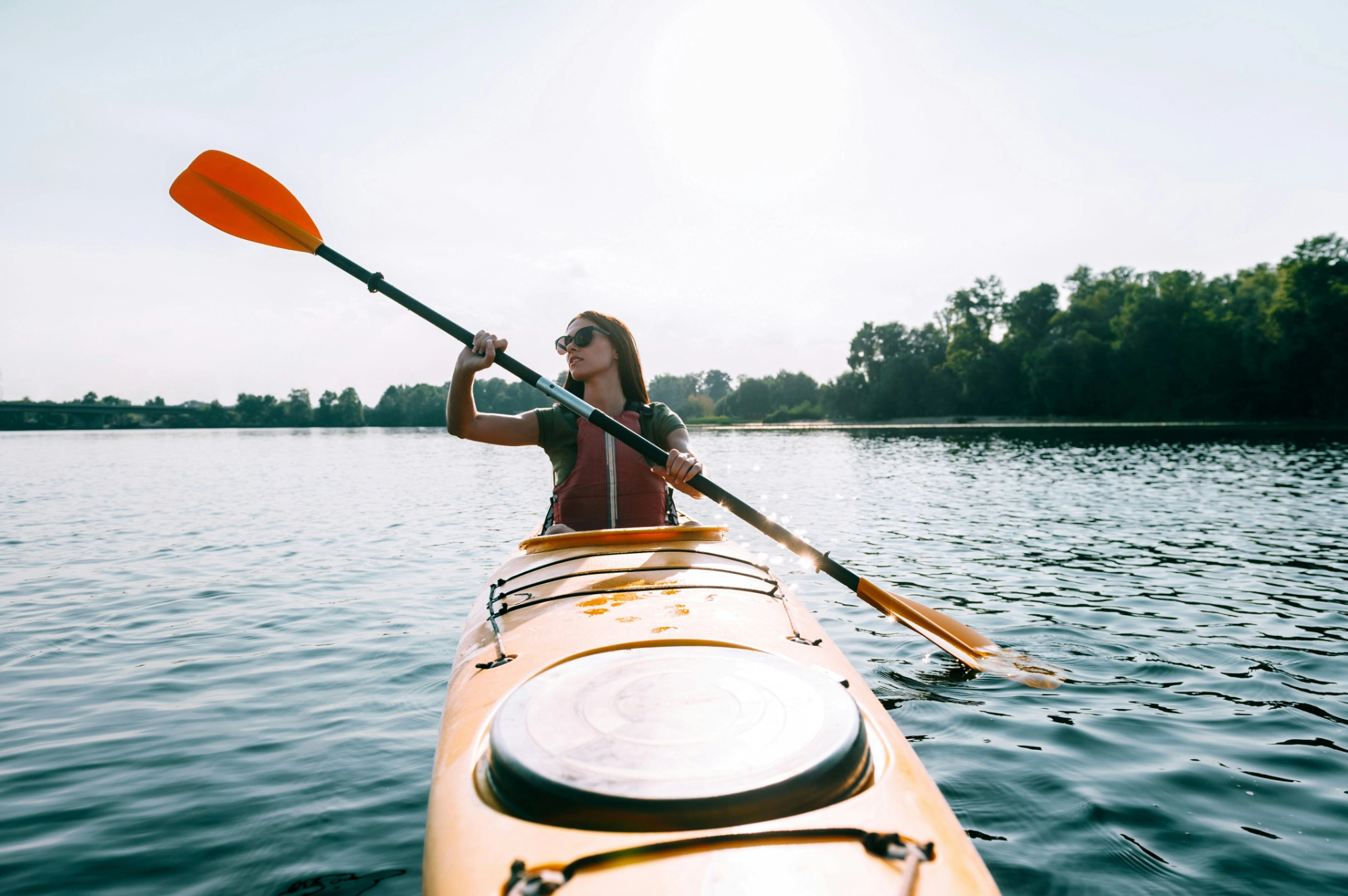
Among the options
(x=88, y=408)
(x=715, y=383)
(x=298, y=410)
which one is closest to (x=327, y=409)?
(x=298, y=410)

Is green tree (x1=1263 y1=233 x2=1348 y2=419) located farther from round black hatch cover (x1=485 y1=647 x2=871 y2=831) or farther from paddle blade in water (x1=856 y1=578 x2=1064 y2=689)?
round black hatch cover (x1=485 y1=647 x2=871 y2=831)

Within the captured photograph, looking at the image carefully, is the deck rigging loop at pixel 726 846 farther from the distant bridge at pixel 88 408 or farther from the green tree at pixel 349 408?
the green tree at pixel 349 408

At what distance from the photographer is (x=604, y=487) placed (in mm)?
4805

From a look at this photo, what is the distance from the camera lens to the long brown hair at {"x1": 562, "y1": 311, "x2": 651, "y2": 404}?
16.3 feet

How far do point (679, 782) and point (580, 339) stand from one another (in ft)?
11.2

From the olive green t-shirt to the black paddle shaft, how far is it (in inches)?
5.5

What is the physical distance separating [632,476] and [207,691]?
3.19 meters

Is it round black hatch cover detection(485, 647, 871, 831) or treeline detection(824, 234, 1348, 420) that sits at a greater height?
treeline detection(824, 234, 1348, 420)

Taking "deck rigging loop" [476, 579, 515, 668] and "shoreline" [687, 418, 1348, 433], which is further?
"shoreline" [687, 418, 1348, 433]

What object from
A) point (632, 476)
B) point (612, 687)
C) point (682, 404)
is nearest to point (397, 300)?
point (632, 476)

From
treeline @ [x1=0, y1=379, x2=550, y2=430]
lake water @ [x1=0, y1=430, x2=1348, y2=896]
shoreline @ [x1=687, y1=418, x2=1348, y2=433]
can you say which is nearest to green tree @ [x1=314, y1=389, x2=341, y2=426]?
treeline @ [x1=0, y1=379, x2=550, y2=430]

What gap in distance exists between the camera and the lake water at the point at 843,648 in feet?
10.1

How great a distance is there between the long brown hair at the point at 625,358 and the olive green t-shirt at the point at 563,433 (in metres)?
0.21

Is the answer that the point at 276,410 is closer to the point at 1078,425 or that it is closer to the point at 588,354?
the point at 1078,425
